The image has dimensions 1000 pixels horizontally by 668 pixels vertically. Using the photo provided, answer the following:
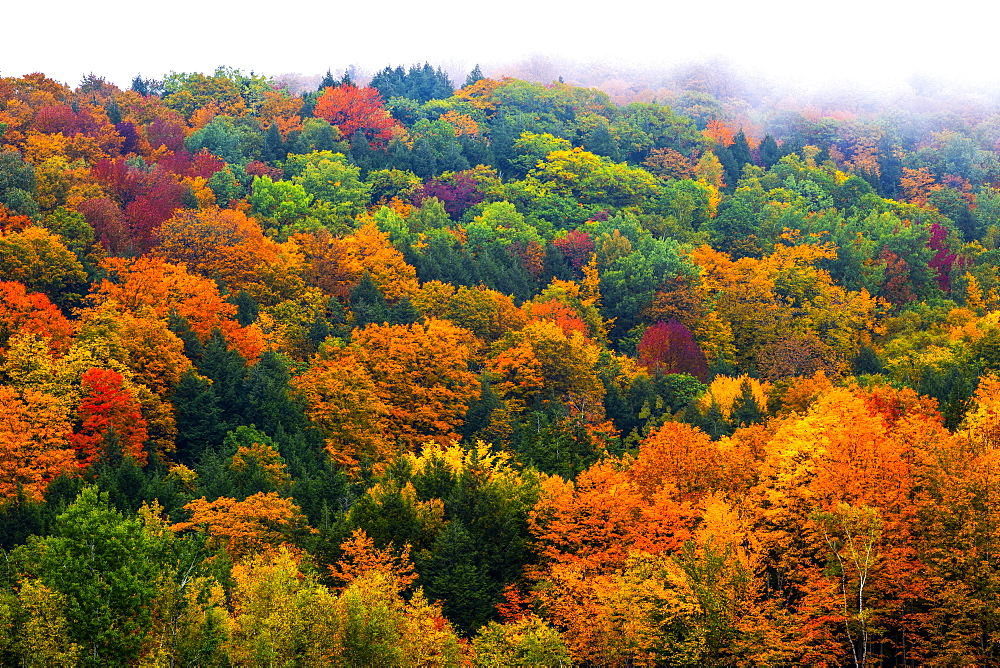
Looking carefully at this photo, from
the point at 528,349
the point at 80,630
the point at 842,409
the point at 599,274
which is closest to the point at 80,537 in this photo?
the point at 80,630

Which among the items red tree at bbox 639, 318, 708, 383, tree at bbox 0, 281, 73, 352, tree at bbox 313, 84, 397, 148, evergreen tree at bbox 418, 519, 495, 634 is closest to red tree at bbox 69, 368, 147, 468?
tree at bbox 0, 281, 73, 352

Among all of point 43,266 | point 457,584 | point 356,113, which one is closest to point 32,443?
point 43,266

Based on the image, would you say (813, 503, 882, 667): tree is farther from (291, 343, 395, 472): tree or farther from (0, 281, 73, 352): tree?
(0, 281, 73, 352): tree

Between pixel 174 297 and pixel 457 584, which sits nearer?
pixel 457 584

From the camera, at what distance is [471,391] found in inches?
3469

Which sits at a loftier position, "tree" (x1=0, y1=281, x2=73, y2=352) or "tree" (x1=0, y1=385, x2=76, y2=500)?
"tree" (x1=0, y1=281, x2=73, y2=352)

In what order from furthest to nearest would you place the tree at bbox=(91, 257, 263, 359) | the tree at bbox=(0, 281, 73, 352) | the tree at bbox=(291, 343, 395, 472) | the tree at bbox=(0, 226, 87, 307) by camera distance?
the tree at bbox=(91, 257, 263, 359), the tree at bbox=(0, 226, 87, 307), the tree at bbox=(291, 343, 395, 472), the tree at bbox=(0, 281, 73, 352)

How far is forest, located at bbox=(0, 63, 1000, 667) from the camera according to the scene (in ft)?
162

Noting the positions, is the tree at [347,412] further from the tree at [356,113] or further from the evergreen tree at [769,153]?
the evergreen tree at [769,153]

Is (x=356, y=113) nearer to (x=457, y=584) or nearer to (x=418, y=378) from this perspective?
(x=418, y=378)

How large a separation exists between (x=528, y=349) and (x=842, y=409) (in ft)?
117

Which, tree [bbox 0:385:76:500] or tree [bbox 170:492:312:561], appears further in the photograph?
tree [bbox 0:385:76:500]

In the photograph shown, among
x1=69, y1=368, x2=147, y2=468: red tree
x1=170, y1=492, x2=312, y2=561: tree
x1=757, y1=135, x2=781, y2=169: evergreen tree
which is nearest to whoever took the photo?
x1=170, y1=492, x2=312, y2=561: tree

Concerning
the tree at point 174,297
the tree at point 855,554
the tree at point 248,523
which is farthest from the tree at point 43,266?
the tree at point 855,554
